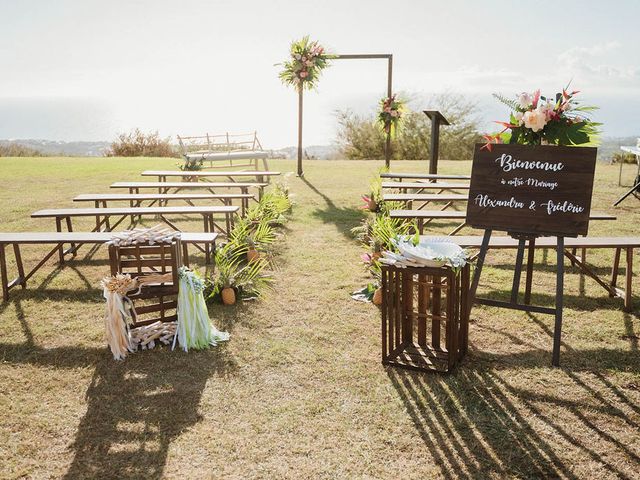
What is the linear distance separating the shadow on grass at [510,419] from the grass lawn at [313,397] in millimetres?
10

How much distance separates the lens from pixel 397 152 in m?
23.4

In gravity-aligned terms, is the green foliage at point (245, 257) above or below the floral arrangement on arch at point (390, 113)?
below

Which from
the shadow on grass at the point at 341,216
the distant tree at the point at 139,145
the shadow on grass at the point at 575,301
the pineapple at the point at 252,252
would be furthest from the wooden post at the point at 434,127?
the distant tree at the point at 139,145

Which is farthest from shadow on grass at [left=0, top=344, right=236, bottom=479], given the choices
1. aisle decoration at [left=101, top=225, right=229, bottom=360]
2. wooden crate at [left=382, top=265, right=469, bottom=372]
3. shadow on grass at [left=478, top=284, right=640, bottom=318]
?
shadow on grass at [left=478, top=284, right=640, bottom=318]

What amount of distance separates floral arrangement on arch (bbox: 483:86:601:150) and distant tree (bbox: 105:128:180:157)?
18.1 meters

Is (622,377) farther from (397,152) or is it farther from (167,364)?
(397,152)

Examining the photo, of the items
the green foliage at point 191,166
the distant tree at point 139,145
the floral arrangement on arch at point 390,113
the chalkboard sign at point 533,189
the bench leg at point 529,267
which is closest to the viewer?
the chalkboard sign at point 533,189

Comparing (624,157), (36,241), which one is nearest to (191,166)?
(36,241)

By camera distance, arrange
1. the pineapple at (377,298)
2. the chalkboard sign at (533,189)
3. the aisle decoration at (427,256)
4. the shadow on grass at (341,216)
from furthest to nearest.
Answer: the shadow on grass at (341,216), the pineapple at (377,298), the chalkboard sign at (533,189), the aisle decoration at (427,256)

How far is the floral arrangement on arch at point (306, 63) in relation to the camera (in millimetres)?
12852

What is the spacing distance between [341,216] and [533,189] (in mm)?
5507

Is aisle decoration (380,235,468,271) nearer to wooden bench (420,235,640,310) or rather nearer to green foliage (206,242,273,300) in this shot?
wooden bench (420,235,640,310)

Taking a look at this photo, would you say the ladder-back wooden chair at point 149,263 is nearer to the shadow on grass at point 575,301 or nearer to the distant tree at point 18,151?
the shadow on grass at point 575,301

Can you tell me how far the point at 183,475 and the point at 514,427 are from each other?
6.10 feet
